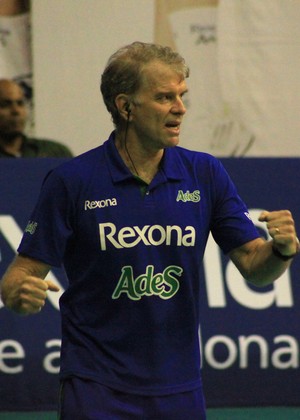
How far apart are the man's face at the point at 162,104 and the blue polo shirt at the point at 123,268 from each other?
152 mm

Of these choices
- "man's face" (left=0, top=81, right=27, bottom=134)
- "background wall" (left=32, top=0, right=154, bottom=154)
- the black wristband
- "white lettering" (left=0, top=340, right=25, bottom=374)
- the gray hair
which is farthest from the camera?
"background wall" (left=32, top=0, right=154, bottom=154)

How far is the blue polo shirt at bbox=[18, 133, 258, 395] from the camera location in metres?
4.29

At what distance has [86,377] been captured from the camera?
4.29 metres

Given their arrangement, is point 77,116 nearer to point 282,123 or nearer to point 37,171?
point 282,123

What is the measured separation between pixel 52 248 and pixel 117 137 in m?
0.51

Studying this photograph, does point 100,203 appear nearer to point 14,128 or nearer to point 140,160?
point 140,160

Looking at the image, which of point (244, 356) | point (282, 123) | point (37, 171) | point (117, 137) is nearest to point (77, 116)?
point (282, 123)

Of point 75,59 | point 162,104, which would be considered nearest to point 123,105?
point 162,104

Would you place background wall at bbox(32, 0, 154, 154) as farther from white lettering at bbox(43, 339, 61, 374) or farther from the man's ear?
the man's ear

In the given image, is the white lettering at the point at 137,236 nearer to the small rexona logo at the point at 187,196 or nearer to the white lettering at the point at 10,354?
the small rexona logo at the point at 187,196

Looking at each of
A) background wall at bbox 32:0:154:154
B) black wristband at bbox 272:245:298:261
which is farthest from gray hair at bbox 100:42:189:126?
background wall at bbox 32:0:154:154

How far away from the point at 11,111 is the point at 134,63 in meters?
4.37

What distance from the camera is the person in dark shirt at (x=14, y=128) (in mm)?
8625

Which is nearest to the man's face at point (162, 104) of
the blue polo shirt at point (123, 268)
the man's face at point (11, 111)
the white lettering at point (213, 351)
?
the blue polo shirt at point (123, 268)
